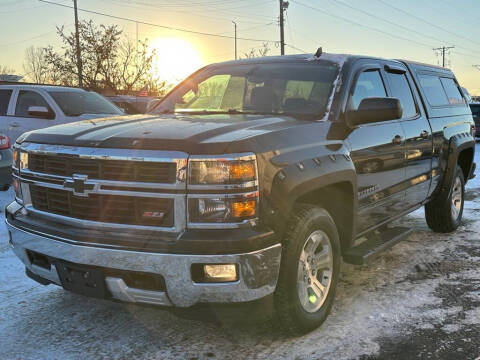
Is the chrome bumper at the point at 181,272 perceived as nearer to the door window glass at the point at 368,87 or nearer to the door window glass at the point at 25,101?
the door window glass at the point at 368,87

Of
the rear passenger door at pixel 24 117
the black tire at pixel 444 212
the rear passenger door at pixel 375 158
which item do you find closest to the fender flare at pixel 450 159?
the black tire at pixel 444 212

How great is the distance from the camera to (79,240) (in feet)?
9.36

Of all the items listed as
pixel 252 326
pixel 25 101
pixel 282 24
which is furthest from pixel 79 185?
pixel 282 24

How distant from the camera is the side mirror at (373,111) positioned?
3549 millimetres

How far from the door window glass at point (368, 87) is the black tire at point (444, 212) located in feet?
6.20

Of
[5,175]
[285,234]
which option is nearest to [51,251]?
[285,234]

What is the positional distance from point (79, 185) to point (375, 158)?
2198 mm

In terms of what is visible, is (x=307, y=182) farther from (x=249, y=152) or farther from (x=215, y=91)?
(x=215, y=91)

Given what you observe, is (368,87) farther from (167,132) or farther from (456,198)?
(456,198)

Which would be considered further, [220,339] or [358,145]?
[358,145]

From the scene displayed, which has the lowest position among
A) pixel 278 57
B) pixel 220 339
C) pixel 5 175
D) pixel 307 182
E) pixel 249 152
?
pixel 220 339

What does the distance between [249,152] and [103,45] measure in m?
38.7

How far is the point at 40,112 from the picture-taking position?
330 inches

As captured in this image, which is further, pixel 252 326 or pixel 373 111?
pixel 373 111
